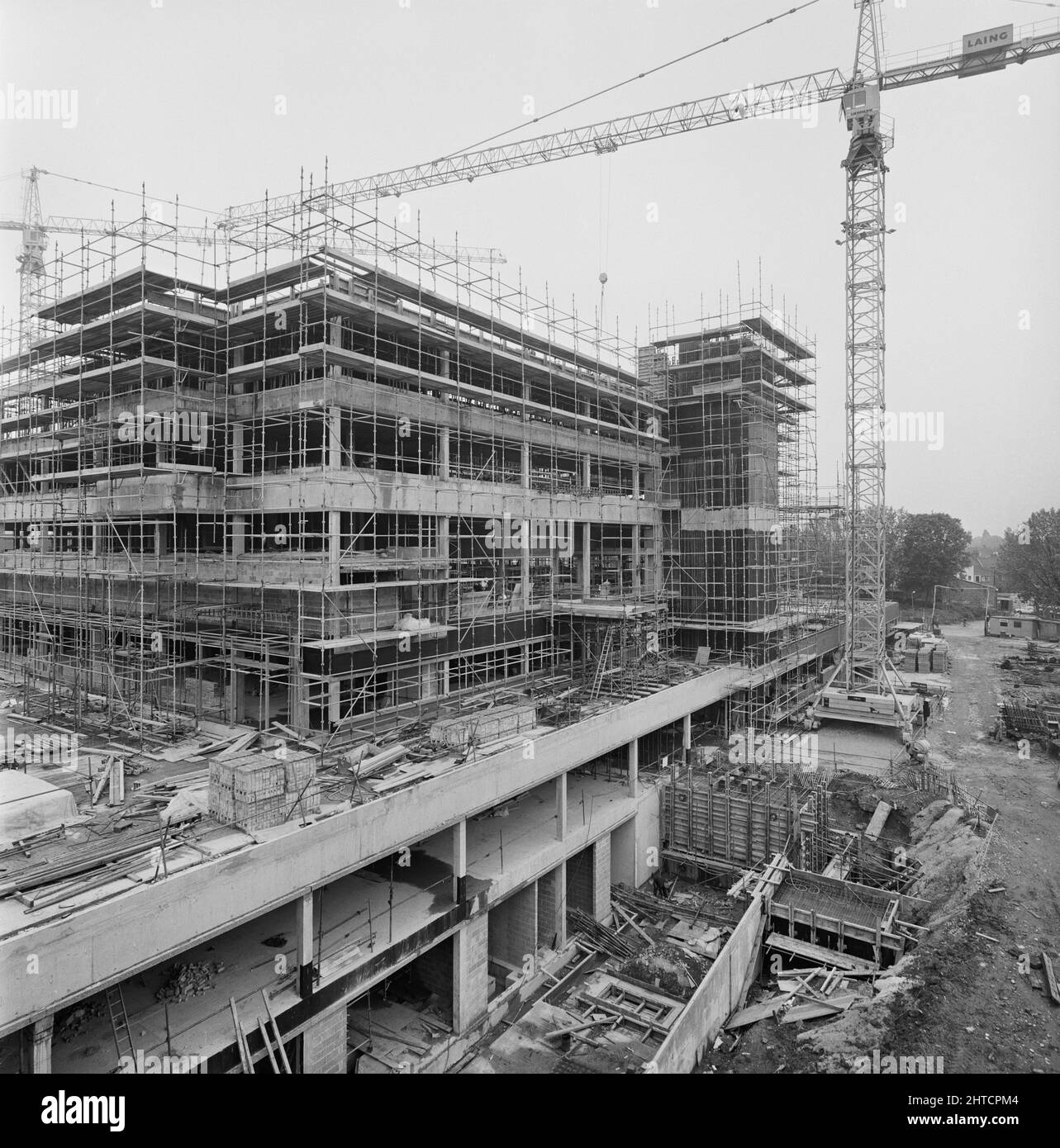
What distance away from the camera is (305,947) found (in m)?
11.6

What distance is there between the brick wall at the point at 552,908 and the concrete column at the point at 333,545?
8615 millimetres

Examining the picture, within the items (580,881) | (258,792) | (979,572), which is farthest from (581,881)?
(979,572)

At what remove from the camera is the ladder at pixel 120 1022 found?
10180 millimetres

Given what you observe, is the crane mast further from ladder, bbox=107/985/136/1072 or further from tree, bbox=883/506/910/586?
tree, bbox=883/506/910/586

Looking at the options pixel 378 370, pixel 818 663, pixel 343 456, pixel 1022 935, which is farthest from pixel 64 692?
pixel 818 663

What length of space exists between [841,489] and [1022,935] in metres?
27.1

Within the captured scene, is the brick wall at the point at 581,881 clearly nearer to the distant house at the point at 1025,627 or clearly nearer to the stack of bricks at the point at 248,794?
the stack of bricks at the point at 248,794

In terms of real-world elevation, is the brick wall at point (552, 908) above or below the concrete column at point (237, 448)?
below

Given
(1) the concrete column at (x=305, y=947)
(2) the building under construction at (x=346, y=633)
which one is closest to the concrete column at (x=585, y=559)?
(2) the building under construction at (x=346, y=633)

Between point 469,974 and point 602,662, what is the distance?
444 inches

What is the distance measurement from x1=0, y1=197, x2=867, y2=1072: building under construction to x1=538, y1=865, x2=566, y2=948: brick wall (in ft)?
0.20

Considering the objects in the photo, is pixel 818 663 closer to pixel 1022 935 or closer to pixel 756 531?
pixel 756 531

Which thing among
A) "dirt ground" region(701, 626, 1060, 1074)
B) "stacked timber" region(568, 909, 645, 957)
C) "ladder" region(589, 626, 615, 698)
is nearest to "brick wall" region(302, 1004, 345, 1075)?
"dirt ground" region(701, 626, 1060, 1074)

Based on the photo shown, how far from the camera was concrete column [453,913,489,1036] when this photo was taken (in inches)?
567
